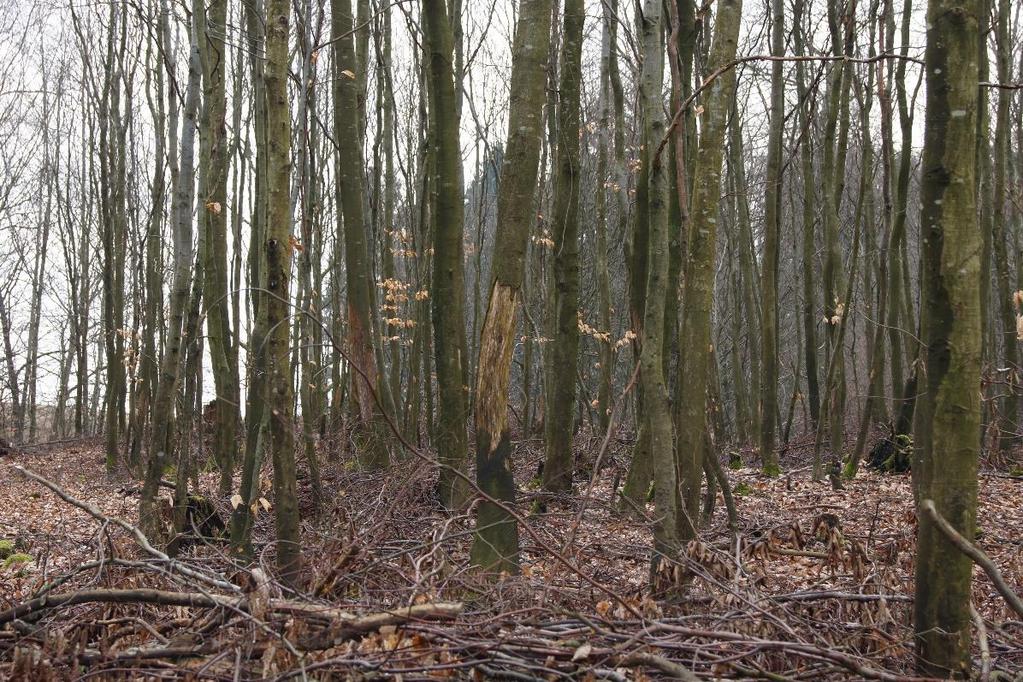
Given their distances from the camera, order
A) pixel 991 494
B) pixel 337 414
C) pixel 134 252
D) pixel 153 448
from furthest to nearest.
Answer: pixel 134 252 < pixel 337 414 < pixel 991 494 < pixel 153 448

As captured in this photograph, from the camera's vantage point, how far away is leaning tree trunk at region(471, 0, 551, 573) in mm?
4480

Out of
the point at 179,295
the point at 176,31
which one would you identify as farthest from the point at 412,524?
the point at 176,31

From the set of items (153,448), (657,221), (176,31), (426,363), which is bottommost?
(153,448)

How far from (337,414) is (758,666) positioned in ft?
32.2

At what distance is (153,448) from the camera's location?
6.33 meters

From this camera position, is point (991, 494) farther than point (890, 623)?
Yes

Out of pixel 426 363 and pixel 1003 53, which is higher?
pixel 1003 53

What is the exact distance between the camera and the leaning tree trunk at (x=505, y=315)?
4.48 m

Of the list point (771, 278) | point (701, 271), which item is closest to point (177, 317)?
point (701, 271)

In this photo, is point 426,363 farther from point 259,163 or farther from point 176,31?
point 176,31

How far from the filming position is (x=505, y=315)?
4.52m

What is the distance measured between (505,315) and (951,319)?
229cm

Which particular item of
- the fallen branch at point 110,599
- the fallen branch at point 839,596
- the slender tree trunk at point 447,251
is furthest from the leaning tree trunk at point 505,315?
the slender tree trunk at point 447,251

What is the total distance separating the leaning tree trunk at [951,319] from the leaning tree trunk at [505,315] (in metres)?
2.10
